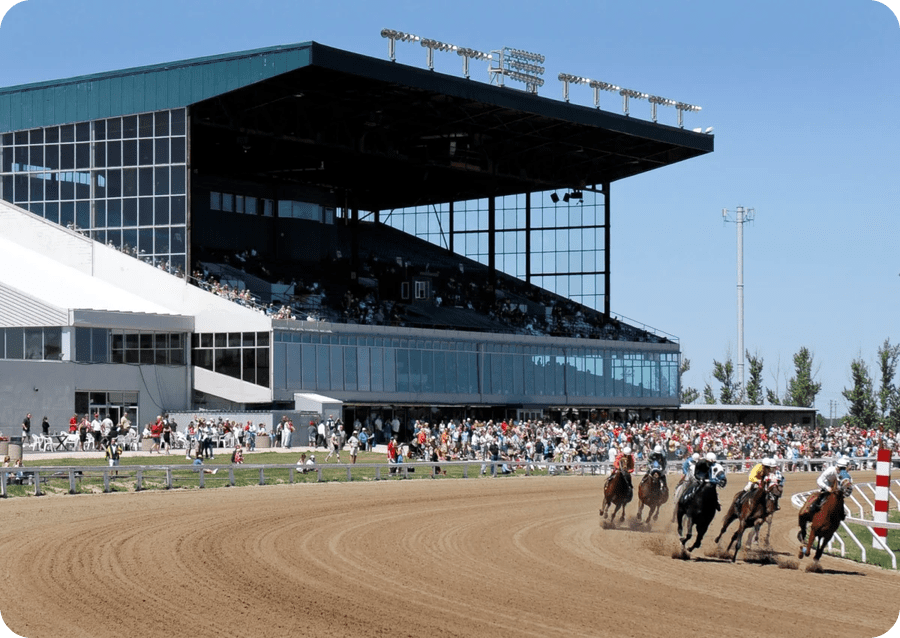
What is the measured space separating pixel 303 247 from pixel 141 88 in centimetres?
1579

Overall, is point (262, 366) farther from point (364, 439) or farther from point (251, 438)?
point (364, 439)

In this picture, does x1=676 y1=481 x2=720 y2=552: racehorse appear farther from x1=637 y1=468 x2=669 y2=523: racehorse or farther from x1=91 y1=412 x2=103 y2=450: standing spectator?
x1=91 y1=412 x2=103 y2=450: standing spectator

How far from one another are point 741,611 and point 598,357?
56061mm

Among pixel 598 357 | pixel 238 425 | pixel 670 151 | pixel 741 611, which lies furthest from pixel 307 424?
pixel 741 611

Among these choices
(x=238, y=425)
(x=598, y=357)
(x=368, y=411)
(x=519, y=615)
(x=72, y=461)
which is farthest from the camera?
(x=598, y=357)

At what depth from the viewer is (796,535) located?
2402 centimetres

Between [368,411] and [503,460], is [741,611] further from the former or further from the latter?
Answer: [368,411]

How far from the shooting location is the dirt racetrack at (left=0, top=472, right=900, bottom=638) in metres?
13.5

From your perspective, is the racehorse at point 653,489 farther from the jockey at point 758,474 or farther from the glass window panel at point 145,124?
the glass window panel at point 145,124

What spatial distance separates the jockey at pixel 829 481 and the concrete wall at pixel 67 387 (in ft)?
120

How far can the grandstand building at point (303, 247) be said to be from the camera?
180 feet

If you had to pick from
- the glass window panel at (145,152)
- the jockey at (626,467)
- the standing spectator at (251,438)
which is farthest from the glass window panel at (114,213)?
the jockey at (626,467)

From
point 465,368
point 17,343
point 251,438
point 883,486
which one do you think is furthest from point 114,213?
point 883,486

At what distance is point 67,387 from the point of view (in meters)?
51.4
